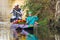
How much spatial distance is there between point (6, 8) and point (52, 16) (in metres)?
4.74

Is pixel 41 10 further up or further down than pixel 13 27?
further up

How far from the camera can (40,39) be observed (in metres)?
4.60

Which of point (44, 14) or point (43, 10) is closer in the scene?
point (44, 14)

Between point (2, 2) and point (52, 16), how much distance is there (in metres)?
5.18

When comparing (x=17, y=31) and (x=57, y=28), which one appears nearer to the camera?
(x=57, y=28)

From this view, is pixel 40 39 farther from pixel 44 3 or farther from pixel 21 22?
pixel 21 22

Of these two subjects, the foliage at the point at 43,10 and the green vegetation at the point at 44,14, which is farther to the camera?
the foliage at the point at 43,10

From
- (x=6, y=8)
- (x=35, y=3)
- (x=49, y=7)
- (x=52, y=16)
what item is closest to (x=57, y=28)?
(x=52, y=16)

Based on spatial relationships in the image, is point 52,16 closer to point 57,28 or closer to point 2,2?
point 57,28

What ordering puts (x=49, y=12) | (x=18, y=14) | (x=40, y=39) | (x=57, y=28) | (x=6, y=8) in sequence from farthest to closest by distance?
1. (x=6, y=8)
2. (x=18, y=14)
3. (x=49, y=12)
4. (x=57, y=28)
5. (x=40, y=39)

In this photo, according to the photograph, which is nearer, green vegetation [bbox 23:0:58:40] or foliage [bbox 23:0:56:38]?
green vegetation [bbox 23:0:58:40]

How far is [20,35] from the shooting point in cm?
518

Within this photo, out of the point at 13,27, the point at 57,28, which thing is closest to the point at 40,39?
the point at 57,28

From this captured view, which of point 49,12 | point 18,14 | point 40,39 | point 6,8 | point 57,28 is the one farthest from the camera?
point 6,8
